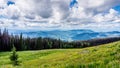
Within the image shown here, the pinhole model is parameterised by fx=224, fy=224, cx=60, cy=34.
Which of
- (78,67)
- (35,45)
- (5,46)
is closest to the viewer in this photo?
(78,67)

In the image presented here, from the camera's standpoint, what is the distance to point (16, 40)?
17025 centimetres

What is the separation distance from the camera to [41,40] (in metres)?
190

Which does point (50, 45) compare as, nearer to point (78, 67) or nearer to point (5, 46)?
point (5, 46)

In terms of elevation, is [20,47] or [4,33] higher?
[4,33]

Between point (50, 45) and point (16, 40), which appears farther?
point (50, 45)

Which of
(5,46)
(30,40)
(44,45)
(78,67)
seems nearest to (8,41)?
(5,46)

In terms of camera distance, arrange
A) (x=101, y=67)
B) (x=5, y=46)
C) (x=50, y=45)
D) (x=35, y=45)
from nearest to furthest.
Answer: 1. (x=101, y=67)
2. (x=5, y=46)
3. (x=35, y=45)
4. (x=50, y=45)

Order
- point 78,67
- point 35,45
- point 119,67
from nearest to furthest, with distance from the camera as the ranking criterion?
point 119,67 < point 78,67 < point 35,45

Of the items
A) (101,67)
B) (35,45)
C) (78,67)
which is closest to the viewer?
(101,67)

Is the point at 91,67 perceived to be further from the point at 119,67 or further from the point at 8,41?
the point at 8,41

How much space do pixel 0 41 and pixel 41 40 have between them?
36.3 metres

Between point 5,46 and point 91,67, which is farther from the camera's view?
point 5,46

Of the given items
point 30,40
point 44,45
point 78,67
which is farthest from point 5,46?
point 78,67

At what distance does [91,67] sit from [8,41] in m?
163
